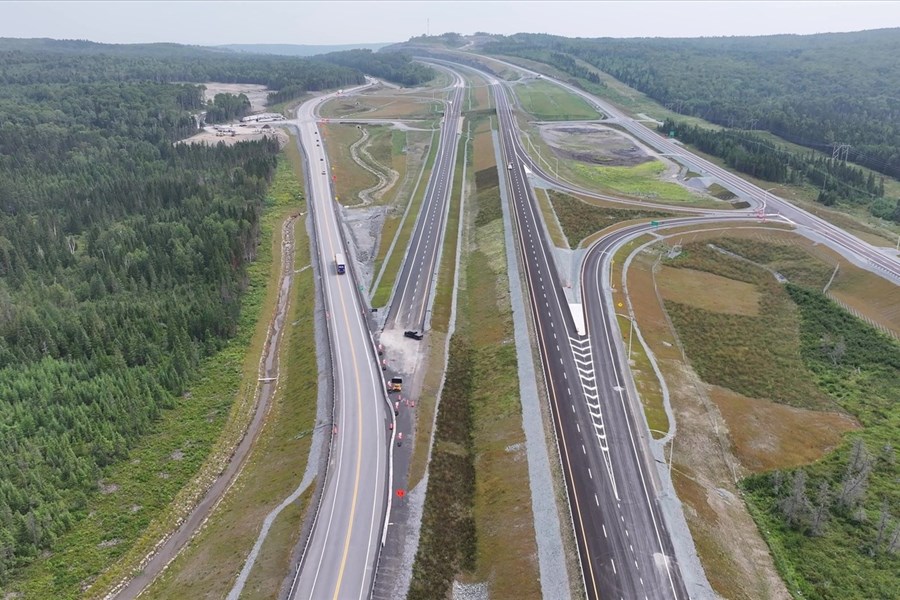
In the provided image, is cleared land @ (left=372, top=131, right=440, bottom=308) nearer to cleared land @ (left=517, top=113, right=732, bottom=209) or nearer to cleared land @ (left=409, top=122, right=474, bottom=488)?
cleared land @ (left=409, top=122, right=474, bottom=488)

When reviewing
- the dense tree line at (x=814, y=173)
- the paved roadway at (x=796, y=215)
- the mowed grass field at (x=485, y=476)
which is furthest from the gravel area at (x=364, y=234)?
the dense tree line at (x=814, y=173)

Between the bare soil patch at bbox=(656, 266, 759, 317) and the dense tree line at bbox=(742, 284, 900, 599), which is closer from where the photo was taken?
the dense tree line at bbox=(742, 284, 900, 599)

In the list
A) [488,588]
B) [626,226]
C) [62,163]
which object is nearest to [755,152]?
[626,226]

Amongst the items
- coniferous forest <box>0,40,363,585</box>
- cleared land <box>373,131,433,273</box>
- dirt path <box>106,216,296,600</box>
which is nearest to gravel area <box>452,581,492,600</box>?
dirt path <box>106,216,296,600</box>

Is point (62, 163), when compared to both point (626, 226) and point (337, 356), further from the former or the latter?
point (626, 226)

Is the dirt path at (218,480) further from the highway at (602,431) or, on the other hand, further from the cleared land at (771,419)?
the cleared land at (771,419)

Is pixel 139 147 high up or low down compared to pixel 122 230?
up
